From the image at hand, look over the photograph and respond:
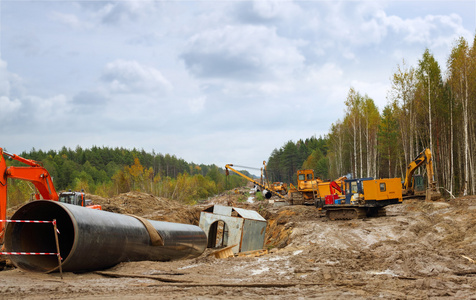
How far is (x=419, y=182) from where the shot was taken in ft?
78.1

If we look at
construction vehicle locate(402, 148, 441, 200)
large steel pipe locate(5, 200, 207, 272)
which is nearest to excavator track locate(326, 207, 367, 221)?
construction vehicle locate(402, 148, 441, 200)

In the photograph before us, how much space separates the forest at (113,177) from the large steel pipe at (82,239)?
50.2 feet

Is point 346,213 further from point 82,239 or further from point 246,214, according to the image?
point 82,239

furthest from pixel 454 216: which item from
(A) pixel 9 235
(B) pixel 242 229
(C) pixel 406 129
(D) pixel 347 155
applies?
(D) pixel 347 155

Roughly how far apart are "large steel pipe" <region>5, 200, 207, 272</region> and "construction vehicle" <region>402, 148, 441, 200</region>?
15.1m

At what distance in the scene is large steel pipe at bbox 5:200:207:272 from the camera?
28.5ft

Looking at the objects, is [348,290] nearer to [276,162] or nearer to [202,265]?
[202,265]

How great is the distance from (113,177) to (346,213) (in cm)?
5119

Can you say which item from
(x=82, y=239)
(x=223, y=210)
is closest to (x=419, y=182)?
(x=223, y=210)

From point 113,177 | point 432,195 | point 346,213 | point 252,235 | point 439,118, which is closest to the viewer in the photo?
Answer: point 252,235

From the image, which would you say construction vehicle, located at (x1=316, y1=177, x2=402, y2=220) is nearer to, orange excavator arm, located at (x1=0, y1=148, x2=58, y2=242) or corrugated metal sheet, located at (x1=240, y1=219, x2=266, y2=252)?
corrugated metal sheet, located at (x1=240, y1=219, x2=266, y2=252)

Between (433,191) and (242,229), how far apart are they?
1228 centimetres

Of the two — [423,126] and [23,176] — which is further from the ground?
[423,126]

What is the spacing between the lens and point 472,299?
19.7 feet
